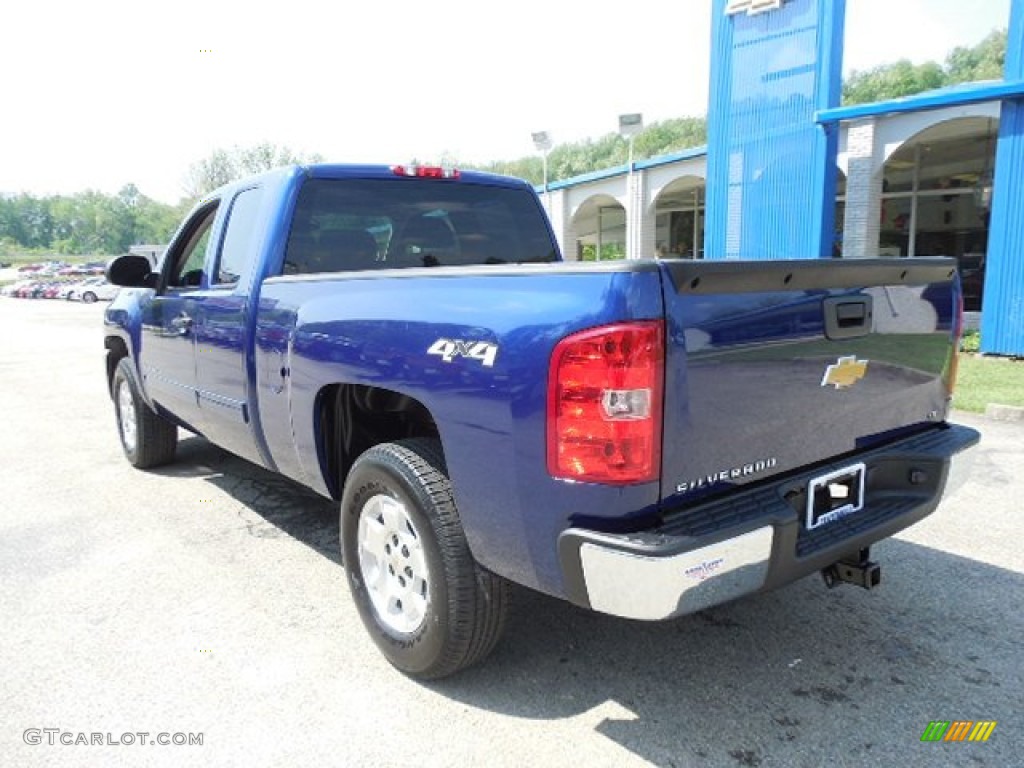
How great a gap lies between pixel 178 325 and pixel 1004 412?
7.18m

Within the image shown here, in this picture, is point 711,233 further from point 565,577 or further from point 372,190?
point 565,577

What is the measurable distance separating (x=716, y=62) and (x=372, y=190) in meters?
12.6

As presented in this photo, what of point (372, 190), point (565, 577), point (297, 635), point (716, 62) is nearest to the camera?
point (565, 577)

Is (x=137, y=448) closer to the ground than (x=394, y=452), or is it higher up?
closer to the ground

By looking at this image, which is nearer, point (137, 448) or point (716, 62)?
point (137, 448)

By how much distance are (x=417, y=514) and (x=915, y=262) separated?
6.73 feet

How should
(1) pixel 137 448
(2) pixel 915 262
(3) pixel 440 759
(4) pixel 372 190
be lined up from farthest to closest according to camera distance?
(1) pixel 137 448 < (4) pixel 372 190 < (2) pixel 915 262 < (3) pixel 440 759

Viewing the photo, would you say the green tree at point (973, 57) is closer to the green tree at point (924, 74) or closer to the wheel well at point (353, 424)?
the green tree at point (924, 74)

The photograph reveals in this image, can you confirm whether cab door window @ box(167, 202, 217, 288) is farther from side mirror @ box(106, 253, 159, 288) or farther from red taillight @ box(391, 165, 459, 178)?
red taillight @ box(391, 165, 459, 178)

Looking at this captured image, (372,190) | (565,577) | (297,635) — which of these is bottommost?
(297,635)

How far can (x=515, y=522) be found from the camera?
2311 millimetres

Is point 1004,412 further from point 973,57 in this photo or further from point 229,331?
point 973,57

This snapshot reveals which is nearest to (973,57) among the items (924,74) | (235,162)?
(924,74)

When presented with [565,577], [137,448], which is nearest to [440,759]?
[565,577]
